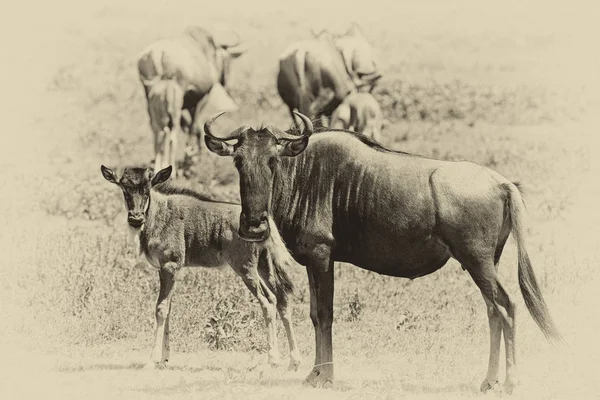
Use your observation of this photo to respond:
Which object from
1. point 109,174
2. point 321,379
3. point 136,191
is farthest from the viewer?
point 109,174

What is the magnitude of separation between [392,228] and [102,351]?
3619 millimetres

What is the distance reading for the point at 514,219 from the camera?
377 inches

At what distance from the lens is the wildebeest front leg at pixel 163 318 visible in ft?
35.3

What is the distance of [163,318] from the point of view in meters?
10.9

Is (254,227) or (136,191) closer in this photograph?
(254,227)

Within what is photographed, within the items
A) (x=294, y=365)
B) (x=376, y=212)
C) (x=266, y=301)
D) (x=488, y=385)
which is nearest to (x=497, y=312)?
(x=488, y=385)

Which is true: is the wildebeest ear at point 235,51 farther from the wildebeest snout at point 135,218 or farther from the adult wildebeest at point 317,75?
the wildebeest snout at point 135,218

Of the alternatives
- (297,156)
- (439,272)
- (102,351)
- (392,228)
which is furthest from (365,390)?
(439,272)

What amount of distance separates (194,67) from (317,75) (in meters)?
2.24

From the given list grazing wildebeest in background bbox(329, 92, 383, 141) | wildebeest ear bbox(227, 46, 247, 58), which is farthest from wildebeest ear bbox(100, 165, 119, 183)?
wildebeest ear bbox(227, 46, 247, 58)

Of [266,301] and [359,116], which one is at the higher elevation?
[359,116]

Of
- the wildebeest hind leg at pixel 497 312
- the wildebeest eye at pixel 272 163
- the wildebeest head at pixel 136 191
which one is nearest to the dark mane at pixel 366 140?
the wildebeest eye at pixel 272 163

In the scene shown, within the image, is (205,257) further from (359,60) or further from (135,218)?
(359,60)

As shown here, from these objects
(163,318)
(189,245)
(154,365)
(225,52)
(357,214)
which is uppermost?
(225,52)
